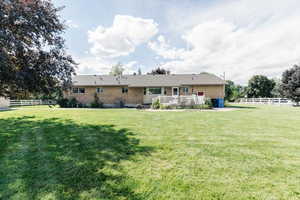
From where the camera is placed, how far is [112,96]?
67.6ft

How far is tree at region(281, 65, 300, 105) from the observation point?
2158 centimetres

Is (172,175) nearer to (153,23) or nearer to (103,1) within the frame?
(103,1)

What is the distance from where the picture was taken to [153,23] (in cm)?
1301

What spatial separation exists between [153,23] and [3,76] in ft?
36.6

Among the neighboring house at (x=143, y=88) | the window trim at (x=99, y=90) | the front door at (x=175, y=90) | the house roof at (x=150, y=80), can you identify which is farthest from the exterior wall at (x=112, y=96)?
the front door at (x=175, y=90)

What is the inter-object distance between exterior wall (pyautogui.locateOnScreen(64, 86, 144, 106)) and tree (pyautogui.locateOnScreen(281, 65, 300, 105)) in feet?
71.7

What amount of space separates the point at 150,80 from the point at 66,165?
61.6ft

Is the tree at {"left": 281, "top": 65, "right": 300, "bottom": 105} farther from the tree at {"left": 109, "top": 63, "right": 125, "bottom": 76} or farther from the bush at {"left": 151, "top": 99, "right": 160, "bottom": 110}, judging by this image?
the tree at {"left": 109, "top": 63, "right": 125, "bottom": 76}

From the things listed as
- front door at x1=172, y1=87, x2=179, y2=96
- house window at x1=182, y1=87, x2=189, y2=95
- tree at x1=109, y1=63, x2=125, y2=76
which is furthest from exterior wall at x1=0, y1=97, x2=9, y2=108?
tree at x1=109, y1=63, x2=125, y2=76

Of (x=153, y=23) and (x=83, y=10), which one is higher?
(x=153, y=23)

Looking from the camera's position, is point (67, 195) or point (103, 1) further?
point (103, 1)

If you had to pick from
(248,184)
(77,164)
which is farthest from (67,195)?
(248,184)

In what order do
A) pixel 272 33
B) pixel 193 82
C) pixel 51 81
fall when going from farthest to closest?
1. pixel 193 82
2. pixel 272 33
3. pixel 51 81

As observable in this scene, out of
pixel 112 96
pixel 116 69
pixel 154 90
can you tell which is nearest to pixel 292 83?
pixel 154 90
